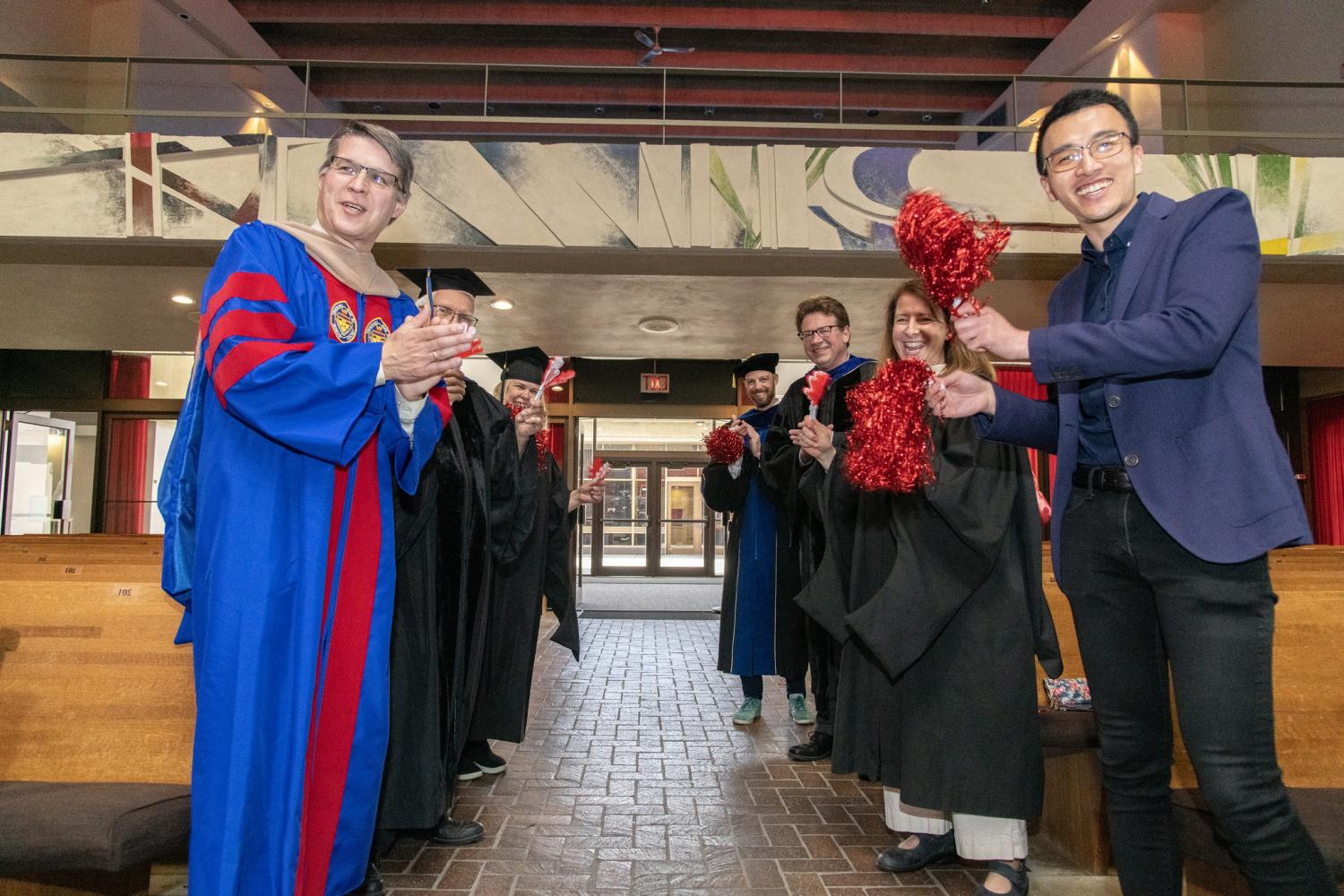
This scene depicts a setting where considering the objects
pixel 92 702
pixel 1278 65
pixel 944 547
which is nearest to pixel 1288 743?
pixel 944 547

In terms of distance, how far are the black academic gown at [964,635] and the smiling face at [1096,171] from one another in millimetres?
780

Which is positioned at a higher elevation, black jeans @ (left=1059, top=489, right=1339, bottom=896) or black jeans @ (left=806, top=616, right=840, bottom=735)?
black jeans @ (left=1059, top=489, right=1339, bottom=896)

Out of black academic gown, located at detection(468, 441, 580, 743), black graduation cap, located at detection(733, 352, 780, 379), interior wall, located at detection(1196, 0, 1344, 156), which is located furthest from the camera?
interior wall, located at detection(1196, 0, 1344, 156)

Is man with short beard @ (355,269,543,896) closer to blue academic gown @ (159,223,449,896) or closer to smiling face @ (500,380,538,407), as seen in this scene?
smiling face @ (500,380,538,407)

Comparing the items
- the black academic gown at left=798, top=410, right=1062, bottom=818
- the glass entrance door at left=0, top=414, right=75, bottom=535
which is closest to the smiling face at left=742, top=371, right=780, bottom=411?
the black academic gown at left=798, top=410, right=1062, bottom=818

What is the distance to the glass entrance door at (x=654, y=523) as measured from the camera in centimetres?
1359

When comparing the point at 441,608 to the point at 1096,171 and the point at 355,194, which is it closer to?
the point at 355,194

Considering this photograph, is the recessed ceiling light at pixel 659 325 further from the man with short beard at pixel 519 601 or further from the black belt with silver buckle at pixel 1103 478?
the black belt with silver buckle at pixel 1103 478

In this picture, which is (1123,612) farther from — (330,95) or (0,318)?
(330,95)

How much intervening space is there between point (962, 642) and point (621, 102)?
1031 centimetres

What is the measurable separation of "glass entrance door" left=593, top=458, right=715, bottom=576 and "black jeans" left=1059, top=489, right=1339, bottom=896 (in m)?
11.7

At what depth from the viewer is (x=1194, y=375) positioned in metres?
1.39

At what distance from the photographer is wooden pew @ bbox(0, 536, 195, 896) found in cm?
198

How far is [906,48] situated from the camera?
9.75 m
